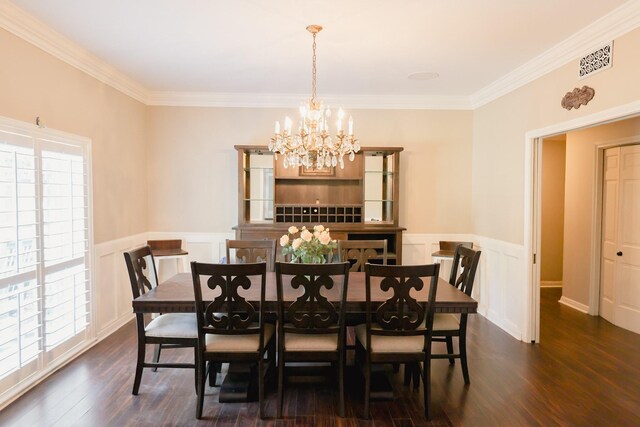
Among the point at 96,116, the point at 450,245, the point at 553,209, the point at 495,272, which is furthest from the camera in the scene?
the point at 553,209

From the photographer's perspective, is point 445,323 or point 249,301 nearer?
point 249,301

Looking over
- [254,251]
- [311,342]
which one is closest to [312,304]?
[311,342]

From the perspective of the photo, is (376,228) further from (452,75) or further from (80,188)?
(80,188)

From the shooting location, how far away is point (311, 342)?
2.62 metres

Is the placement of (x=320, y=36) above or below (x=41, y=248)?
above

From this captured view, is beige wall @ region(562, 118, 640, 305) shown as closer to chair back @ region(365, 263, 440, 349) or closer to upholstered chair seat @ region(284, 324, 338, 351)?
chair back @ region(365, 263, 440, 349)

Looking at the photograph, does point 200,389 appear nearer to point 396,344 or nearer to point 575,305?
point 396,344

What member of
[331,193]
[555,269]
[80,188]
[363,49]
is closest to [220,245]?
[331,193]

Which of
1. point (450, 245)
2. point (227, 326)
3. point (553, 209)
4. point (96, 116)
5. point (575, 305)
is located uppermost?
point (96, 116)

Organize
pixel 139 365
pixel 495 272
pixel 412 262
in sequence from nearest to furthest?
pixel 139 365, pixel 495 272, pixel 412 262

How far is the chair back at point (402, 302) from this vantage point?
94.1 inches

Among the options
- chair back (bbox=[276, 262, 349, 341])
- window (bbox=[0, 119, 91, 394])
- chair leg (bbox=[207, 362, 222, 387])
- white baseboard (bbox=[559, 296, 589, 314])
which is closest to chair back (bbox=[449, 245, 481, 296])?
chair back (bbox=[276, 262, 349, 341])

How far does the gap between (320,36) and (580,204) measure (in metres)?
3.99

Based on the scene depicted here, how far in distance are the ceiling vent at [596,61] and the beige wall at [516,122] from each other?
0.04 meters
